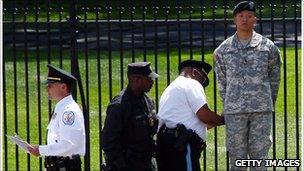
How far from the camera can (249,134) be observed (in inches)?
350

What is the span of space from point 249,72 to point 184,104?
0.60 m

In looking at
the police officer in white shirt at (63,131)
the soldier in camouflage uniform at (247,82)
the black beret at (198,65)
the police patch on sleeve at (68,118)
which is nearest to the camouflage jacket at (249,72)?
the soldier in camouflage uniform at (247,82)

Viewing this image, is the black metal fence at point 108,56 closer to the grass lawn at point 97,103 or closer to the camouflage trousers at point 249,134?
the grass lawn at point 97,103

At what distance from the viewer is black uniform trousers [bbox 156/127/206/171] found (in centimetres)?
861

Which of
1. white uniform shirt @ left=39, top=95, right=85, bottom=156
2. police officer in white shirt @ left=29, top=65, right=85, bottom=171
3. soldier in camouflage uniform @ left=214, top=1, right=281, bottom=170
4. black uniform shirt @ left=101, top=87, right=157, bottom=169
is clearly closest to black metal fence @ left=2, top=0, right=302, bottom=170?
soldier in camouflage uniform @ left=214, top=1, right=281, bottom=170

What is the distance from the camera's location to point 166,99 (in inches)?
342

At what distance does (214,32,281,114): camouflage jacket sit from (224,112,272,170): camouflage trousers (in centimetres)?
7

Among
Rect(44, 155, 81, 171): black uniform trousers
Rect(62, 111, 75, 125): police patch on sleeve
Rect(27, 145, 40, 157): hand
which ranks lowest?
Rect(44, 155, 81, 171): black uniform trousers

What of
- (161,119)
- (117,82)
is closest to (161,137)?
(161,119)

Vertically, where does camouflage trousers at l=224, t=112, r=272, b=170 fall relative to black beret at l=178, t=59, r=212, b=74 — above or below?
below

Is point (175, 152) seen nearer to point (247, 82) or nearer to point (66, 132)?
point (247, 82)

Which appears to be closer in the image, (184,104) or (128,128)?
(128,128)

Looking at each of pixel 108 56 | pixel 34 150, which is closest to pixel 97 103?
pixel 108 56

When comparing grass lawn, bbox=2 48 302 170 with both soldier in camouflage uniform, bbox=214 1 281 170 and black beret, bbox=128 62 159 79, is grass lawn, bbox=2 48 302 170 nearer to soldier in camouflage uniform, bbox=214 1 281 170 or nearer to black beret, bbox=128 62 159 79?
soldier in camouflage uniform, bbox=214 1 281 170
